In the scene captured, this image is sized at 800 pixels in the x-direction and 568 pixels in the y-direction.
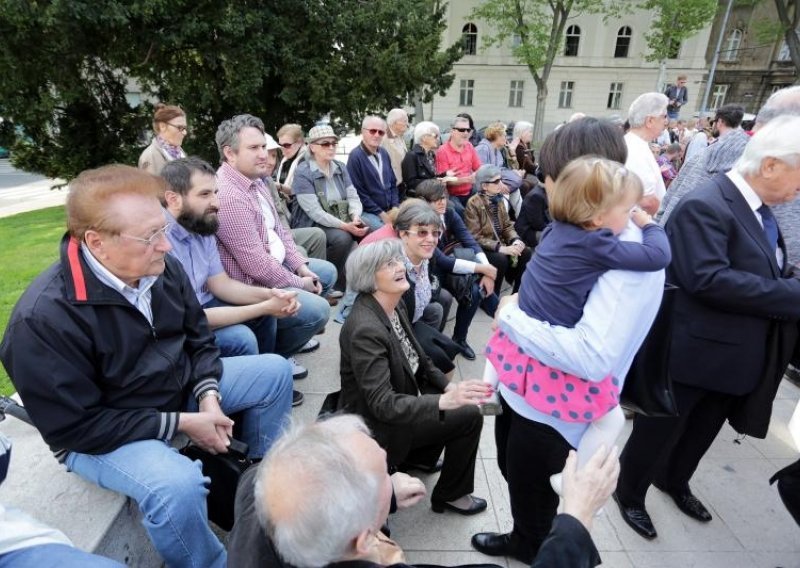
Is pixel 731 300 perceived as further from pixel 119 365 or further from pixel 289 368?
pixel 119 365

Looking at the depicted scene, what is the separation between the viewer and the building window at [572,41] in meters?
30.3

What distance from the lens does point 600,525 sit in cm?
240

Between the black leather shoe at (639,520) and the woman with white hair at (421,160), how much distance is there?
3.99 meters

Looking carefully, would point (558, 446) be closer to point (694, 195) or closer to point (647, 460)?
point (647, 460)

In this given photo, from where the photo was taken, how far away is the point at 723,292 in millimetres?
1840

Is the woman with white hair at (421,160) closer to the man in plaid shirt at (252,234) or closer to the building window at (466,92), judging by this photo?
the man in plaid shirt at (252,234)

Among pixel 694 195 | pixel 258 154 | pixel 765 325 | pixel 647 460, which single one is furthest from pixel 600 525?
pixel 258 154

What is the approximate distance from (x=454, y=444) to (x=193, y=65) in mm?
8659

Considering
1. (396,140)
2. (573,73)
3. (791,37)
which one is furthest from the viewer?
(573,73)

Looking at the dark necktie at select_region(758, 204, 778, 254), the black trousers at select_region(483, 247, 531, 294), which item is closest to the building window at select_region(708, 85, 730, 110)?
the black trousers at select_region(483, 247, 531, 294)

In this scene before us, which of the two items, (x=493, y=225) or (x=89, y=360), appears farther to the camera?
(x=493, y=225)

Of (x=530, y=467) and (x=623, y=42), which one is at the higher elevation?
(x=623, y=42)

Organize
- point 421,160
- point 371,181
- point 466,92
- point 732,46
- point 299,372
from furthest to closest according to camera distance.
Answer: point 732,46, point 466,92, point 421,160, point 371,181, point 299,372

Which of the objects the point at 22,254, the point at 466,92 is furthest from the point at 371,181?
the point at 466,92
